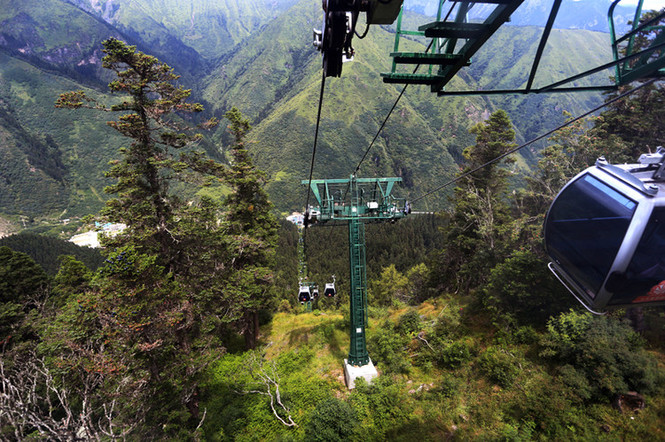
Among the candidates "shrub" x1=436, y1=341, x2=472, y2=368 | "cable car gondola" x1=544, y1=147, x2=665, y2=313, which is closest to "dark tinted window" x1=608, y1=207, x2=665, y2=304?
"cable car gondola" x1=544, y1=147, x2=665, y2=313

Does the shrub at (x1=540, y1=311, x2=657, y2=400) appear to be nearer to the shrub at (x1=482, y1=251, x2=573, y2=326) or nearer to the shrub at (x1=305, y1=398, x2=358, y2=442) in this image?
the shrub at (x1=482, y1=251, x2=573, y2=326)

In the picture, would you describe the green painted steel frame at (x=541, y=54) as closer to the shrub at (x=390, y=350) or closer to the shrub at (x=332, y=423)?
the shrub at (x=332, y=423)

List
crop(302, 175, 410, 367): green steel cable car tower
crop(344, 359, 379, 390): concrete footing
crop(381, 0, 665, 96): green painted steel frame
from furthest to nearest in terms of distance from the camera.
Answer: crop(302, 175, 410, 367): green steel cable car tower
crop(344, 359, 379, 390): concrete footing
crop(381, 0, 665, 96): green painted steel frame

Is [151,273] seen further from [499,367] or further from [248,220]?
[499,367]

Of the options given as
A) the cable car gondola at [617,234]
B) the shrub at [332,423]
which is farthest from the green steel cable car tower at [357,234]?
the cable car gondola at [617,234]

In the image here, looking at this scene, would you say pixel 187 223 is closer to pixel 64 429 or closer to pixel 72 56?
pixel 64 429

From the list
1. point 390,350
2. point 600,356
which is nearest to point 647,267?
point 600,356
